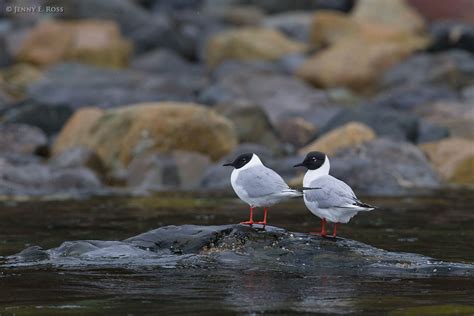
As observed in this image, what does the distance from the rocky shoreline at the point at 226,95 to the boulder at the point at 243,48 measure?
2.2 inches

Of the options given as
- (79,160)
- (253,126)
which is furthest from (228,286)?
(253,126)

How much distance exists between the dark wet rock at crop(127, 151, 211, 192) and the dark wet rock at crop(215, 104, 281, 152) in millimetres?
2265

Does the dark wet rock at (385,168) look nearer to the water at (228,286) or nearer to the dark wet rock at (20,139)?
the water at (228,286)

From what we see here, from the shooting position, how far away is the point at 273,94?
29.8m

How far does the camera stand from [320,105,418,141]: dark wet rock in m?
24.5

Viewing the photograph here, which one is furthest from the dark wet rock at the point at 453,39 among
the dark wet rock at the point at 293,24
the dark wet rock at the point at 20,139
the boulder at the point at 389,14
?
the dark wet rock at the point at 20,139

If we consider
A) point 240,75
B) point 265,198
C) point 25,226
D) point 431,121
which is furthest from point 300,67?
point 265,198

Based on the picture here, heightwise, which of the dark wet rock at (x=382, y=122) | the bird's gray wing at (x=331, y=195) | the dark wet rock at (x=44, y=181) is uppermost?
the dark wet rock at (x=382, y=122)

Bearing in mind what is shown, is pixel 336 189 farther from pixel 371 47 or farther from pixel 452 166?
pixel 371 47

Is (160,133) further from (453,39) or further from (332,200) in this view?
(453,39)

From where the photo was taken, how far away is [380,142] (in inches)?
854

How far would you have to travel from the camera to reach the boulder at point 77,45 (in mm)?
34594

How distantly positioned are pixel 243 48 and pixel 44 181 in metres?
15.4

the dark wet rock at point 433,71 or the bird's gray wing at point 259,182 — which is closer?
the bird's gray wing at point 259,182
